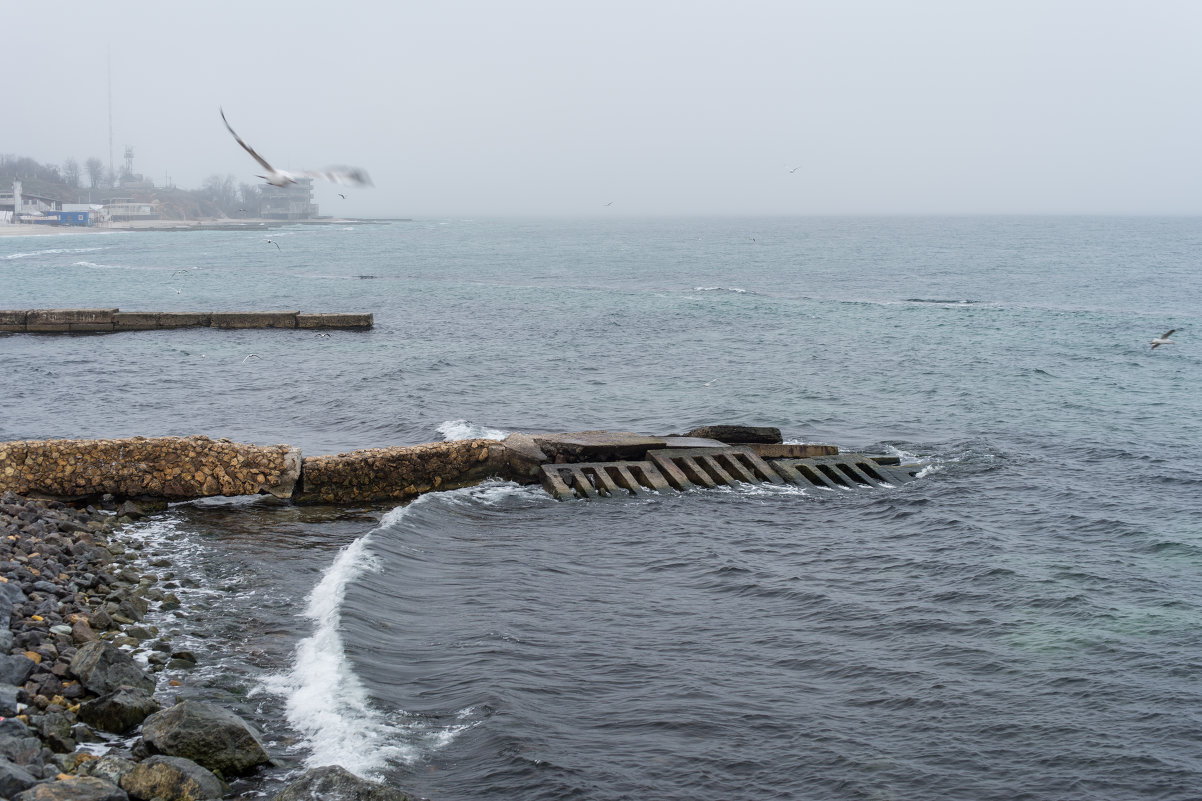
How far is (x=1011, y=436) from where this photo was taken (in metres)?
20.9

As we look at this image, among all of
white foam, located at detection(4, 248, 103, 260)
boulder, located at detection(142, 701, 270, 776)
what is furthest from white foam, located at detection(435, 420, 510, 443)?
white foam, located at detection(4, 248, 103, 260)

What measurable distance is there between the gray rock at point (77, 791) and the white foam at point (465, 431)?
13519 mm

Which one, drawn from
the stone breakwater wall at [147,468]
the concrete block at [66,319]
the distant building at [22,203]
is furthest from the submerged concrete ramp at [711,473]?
the distant building at [22,203]

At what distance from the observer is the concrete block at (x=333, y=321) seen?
1596 inches

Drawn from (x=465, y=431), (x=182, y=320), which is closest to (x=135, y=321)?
(x=182, y=320)

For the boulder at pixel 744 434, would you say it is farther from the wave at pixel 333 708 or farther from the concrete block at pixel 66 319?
the concrete block at pixel 66 319

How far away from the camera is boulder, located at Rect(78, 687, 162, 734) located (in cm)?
754

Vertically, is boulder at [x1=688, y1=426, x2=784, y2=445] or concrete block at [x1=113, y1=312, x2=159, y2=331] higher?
concrete block at [x1=113, y1=312, x2=159, y2=331]

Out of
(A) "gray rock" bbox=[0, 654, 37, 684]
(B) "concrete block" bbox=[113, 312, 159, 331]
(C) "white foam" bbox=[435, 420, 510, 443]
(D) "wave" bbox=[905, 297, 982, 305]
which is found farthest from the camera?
(D) "wave" bbox=[905, 297, 982, 305]

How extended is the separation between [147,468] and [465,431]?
7.31 meters

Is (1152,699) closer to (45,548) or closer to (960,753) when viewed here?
(960,753)

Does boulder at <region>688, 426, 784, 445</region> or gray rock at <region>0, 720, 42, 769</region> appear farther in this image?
boulder at <region>688, 426, 784, 445</region>

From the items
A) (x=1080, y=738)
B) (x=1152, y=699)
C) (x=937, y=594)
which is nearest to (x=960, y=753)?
(x=1080, y=738)

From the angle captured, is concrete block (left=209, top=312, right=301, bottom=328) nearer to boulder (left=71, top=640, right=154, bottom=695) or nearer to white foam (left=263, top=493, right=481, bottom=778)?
white foam (left=263, top=493, right=481, bottom=778)
